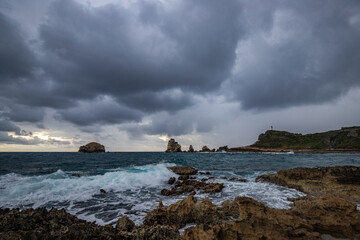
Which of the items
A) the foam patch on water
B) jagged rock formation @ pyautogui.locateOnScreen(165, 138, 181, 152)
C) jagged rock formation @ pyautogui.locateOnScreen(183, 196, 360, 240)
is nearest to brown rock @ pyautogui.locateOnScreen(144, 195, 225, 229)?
jagged rock formation @ pyautogui.locateOnScreen(183, 196, 360, 240)

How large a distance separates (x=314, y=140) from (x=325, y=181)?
142 meters

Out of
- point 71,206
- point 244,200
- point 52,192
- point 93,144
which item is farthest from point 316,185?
point 93,144

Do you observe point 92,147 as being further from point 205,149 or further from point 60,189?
point 60,189

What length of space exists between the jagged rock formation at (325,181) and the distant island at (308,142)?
329 feet

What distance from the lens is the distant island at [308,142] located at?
95.5 metres

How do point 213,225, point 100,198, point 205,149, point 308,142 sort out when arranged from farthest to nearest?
point 205,149 → point 308,142 → point 100,198 → point 213,225

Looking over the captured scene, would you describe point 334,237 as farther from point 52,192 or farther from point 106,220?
point 52,192

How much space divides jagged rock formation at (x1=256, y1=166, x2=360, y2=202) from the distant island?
100m

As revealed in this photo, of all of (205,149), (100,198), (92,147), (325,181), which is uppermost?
(92,147)

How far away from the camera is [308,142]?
123 metres

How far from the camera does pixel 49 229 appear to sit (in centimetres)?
430

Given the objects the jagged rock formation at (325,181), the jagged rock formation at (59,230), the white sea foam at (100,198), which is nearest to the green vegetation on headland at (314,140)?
the jagged rock formation at (325,181)

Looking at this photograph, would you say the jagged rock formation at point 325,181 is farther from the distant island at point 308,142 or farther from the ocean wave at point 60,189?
the distant island at point 308,142

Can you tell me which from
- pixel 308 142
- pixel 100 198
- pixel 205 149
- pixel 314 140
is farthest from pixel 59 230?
pixel 205 149
